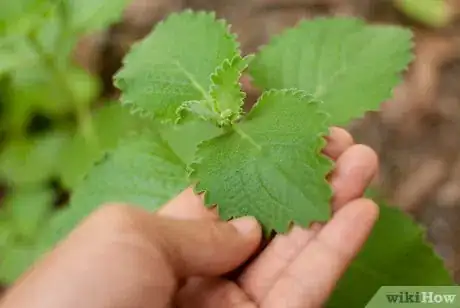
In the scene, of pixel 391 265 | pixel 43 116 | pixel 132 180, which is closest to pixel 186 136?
pixel 132 180

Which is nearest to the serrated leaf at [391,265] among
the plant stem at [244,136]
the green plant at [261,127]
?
the green plant at [261,127]

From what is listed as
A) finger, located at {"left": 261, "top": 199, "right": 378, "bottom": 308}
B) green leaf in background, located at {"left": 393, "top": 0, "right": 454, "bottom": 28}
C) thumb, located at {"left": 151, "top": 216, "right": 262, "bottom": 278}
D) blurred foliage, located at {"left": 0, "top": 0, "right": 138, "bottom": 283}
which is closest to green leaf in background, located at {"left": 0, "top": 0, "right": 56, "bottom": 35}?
blurred foliage, located at {"left": 0, "top": 0, "right": 138, "bottom": 283}

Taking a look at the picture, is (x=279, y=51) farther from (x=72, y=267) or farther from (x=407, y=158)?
(x=407, y=158)

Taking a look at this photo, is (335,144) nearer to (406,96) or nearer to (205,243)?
(205,243)

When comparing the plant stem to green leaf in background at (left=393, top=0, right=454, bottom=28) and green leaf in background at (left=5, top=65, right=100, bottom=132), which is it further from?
green leaf in background at (left=393, top=0, right=454, bottom=28)

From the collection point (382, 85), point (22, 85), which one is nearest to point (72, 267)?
point (382, 85)

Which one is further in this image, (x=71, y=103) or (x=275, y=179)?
(x=71, y=103)

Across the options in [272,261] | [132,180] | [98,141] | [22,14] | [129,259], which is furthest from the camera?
[98,141]
